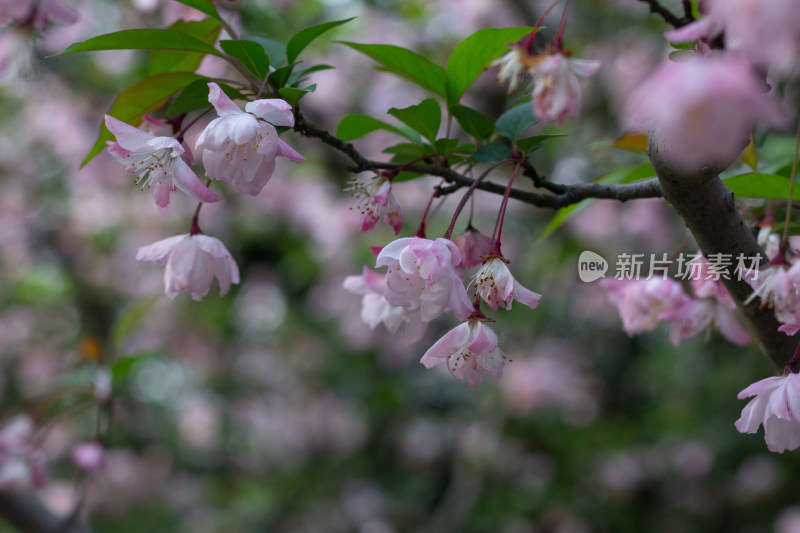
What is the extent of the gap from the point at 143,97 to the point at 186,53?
134 mm

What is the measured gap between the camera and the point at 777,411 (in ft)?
2.07

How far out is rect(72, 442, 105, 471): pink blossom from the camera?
136cm

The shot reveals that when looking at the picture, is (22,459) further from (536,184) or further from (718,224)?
(718,224)

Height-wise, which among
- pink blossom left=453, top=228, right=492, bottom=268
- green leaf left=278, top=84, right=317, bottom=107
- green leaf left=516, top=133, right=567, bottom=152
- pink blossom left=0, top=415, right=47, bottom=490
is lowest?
pink blossom left=0, top=415, right=47, bottom=490

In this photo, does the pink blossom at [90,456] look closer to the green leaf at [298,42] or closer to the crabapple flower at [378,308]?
the crabapple flower at [378,308]

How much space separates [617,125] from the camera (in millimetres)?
2656

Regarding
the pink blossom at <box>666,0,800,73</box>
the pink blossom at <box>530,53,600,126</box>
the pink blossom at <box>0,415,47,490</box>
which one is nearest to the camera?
the pink blossom at <box>666,0,800,73</box>

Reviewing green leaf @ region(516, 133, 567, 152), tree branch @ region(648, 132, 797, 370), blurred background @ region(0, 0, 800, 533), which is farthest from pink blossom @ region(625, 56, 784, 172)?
blurred background @ region(0, 0, 800, 533)

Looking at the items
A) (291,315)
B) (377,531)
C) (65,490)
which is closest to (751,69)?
(377,531)

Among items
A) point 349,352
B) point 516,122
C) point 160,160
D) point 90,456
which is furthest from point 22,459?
point 349,352

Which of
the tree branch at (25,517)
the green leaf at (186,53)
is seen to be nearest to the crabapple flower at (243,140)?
the green leaf at (186,53)

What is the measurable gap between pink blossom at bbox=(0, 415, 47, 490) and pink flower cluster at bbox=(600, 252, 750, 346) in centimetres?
121

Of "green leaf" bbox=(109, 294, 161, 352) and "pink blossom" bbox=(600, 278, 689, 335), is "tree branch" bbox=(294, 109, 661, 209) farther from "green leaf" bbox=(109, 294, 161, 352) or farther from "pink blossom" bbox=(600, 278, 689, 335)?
"green leaf" bbox=(109, 294, 161, 352)

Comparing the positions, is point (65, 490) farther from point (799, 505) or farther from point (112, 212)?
point (799, 505)
